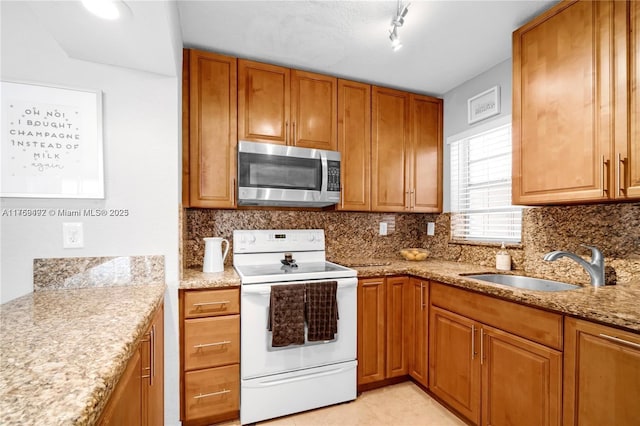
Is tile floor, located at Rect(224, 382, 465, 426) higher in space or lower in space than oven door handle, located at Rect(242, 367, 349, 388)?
lower

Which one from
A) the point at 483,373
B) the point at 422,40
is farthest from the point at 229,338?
the point at 422,40

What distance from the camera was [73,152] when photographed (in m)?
1.50

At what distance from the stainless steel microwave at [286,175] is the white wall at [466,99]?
1.11 meters

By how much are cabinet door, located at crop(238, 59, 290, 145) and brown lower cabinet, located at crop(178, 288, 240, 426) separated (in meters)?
1.13

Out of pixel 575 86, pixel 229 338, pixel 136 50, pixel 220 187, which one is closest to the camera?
pixel 136 50

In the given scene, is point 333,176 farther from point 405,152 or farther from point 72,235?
point 72,235

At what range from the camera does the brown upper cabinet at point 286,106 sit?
2.22 m

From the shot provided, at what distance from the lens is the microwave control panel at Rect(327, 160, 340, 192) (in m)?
2.37

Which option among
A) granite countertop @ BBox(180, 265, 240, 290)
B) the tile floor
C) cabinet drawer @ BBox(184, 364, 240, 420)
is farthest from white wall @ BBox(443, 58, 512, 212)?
cabinet drawer @ BBox(184, 364, 240, 420)

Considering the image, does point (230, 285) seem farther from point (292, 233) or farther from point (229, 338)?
point (292, 233)

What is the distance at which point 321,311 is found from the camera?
196 centimetres

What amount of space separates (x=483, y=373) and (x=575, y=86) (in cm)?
159

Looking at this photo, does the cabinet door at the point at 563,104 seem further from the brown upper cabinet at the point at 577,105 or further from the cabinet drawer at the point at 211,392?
the cabinet drawer at the point at 211,392

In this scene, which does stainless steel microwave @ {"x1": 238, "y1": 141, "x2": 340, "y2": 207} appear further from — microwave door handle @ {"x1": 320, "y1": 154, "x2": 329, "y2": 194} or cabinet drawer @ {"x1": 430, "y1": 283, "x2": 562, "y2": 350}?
cabinet drawer @ {"x1": 430, "y1": 283, "x2": 562, "y2": 350}
